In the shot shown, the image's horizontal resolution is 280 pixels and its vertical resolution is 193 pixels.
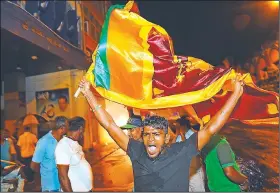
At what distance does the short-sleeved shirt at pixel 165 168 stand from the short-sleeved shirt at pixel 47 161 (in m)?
1.60

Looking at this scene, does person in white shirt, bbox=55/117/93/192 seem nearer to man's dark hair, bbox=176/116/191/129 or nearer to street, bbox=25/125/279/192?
street, bbox=25/125/279/192

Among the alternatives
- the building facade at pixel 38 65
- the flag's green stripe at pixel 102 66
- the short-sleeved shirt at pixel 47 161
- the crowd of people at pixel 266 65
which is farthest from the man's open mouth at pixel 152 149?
the crowd of people at pixel 266 65

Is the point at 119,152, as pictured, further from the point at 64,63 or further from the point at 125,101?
the point at 125,101

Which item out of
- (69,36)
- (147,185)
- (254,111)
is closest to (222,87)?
(254,111)

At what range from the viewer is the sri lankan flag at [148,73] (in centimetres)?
293

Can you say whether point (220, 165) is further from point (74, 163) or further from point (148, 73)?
point (74, 163)

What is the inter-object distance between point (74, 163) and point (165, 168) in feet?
4.59

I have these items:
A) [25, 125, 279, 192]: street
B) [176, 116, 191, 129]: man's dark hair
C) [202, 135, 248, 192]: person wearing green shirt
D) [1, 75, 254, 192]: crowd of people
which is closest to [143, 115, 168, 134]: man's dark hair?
[1, 75, 254, 192]: crowd of people

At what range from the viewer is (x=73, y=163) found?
340 centimetres

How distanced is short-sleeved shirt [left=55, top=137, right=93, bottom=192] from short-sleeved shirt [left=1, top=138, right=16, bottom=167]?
1807mm

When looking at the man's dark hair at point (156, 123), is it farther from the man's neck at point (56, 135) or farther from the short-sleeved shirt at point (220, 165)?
the man's neck at point (56, 135)

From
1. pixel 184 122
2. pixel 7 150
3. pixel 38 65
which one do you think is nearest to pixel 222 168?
pixel 184 122

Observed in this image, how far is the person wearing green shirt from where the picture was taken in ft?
9.66

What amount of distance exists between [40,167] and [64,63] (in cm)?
261
